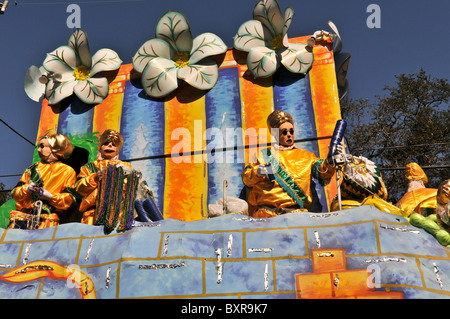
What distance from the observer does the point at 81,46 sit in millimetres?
7426

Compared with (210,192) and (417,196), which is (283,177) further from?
(417,196)

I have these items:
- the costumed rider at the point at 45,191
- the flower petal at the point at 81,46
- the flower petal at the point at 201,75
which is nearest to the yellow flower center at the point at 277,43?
the flower petal at the point at 201,75

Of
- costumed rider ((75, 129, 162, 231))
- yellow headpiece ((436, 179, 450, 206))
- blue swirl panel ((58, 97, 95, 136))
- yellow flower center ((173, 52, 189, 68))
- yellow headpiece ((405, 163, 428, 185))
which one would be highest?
yellow flower center ((173, 52, 189, 68))

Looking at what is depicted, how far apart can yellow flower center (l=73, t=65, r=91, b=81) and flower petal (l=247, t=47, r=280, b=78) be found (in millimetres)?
2218

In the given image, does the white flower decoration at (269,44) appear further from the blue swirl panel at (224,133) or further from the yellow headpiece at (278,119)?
the yellow headpiece at (278,119)

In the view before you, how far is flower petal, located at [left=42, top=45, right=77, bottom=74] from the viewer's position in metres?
7.51

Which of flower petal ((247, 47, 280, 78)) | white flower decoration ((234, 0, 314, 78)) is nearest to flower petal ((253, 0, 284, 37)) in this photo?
white flower decoration ((234, 0, 314, 78))

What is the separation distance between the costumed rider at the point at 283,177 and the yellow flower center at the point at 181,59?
186 centimetres

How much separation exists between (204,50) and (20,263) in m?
3.43

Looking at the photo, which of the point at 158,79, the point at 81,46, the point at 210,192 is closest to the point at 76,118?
the point at 81,46

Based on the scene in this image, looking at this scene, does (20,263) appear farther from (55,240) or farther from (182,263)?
(182,263)

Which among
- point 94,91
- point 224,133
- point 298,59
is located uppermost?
point 94,91

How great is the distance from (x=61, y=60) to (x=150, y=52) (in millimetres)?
1294
